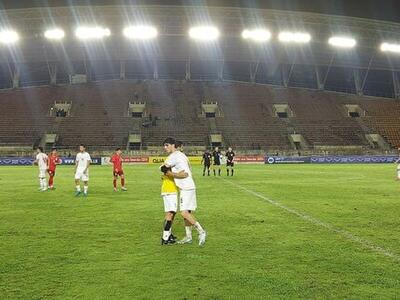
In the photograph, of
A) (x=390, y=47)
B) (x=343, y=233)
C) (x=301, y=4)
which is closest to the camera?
(x=343, y=233)

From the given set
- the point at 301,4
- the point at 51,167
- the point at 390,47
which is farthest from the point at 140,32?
the point at 51,167

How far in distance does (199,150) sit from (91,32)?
1962 centimetres

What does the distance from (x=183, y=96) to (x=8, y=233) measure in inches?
2120

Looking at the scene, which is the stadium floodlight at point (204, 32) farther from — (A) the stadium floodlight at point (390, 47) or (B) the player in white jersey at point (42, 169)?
(B) the player in white jersey at point (42, 169)

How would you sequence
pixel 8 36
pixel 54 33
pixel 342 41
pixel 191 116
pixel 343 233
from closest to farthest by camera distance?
pixel 343 233 → pixel 54 33 → pixel 8 36 → pixel 342 41 → pixel 191 116

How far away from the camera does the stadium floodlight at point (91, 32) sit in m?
52.6

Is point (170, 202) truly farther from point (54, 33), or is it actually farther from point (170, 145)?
point (54, 33)

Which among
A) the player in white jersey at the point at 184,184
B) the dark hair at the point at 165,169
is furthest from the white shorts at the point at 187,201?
the dark hair at the point at 165,169

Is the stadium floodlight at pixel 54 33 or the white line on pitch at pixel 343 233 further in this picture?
the stadium floodlight at pixel 54 33

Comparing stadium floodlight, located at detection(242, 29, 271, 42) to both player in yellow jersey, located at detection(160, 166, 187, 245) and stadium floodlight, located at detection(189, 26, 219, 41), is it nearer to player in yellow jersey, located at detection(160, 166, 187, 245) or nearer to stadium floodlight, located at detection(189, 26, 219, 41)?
stadium floodlight, located at detection(189, 26, 219, 41)

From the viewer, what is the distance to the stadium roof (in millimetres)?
43906

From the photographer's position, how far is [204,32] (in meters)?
54.3

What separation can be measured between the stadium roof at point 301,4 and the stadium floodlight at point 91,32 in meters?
6.37

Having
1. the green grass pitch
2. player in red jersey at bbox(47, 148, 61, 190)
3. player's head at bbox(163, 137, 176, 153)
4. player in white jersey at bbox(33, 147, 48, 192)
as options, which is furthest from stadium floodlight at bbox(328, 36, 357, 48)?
player's head at bbox(163, 137, 176, 153)
